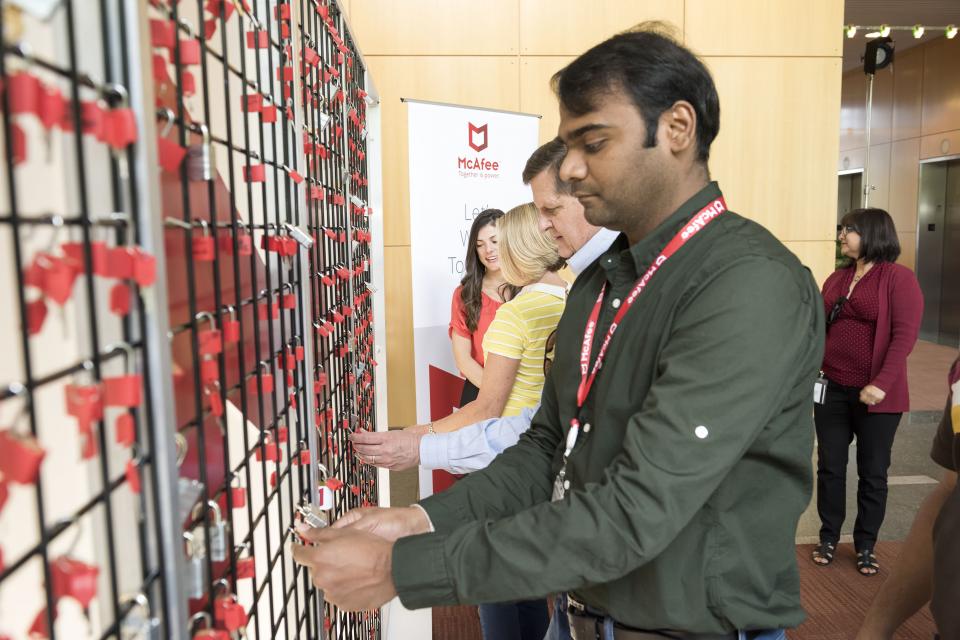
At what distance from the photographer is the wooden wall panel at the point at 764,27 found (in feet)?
15.4

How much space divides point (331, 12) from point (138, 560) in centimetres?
152

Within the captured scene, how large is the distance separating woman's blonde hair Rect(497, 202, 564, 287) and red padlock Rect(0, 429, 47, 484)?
Answer: 1749 mm

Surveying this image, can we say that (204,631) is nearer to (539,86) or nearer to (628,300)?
(628,300)

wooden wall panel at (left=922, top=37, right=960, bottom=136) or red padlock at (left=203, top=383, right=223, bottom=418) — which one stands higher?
wooden wall panel at (left=922, top=37, right=960, bottom=136)

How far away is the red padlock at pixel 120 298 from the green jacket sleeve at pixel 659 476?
541 millimetres

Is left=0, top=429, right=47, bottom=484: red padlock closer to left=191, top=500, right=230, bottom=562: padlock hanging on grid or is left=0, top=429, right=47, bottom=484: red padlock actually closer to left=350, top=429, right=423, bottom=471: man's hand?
left=191, top=500, right=230, bottom=562: padlock hanging on grid

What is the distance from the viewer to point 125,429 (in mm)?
581

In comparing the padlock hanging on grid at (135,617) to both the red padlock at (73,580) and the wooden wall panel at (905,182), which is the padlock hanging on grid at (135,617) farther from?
the wooden wall panel at (905,182)

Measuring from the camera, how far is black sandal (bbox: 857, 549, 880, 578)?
3.22m

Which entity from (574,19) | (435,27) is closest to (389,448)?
(435,27)

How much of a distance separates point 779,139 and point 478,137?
2.25 m

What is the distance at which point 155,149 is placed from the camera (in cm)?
61

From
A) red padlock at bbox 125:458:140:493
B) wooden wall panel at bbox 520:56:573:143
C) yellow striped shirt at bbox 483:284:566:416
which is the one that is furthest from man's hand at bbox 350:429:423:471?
wooden wall panel at bbox 520:56:573:143

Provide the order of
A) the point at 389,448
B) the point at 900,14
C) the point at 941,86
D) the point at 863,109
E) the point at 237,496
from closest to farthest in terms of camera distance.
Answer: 1. the point at 237,496
2. the point at 389,448
3. the point at 900,14
4. the point at 941,86
5. the point at 863,109
